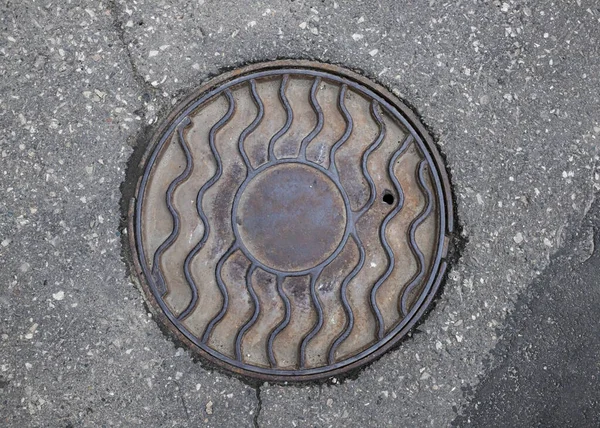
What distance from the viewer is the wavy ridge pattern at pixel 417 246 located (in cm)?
222

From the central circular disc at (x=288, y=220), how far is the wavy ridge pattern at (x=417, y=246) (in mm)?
282

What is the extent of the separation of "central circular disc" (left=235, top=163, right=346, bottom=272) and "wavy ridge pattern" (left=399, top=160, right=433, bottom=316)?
0.93ft

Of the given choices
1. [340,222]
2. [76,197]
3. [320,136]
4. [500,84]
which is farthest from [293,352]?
[500,84]

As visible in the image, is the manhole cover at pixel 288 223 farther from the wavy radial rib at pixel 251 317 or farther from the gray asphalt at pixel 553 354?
the gray asphalt at pixel 553 354

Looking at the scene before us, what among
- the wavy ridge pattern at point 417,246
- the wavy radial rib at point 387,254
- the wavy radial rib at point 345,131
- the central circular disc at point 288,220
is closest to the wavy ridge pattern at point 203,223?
the central circular disc at point 288,220

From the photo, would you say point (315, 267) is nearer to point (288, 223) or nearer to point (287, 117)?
point (288, 223)

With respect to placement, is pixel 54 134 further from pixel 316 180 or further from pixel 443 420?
pixel 443 420

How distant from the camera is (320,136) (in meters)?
2.23

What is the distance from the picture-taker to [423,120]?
7.51ft

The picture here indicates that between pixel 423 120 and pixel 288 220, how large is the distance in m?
0.69

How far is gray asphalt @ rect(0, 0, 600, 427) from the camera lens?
217 cm

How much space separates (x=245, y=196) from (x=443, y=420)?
3.90 feet

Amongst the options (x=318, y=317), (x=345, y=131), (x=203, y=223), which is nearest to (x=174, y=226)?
(x=203, y=223)

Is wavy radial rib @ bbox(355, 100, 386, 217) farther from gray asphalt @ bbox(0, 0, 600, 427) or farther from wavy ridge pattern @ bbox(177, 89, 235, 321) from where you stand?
wavy ridge pattern @ bbox(177, 89, 235, 321)
